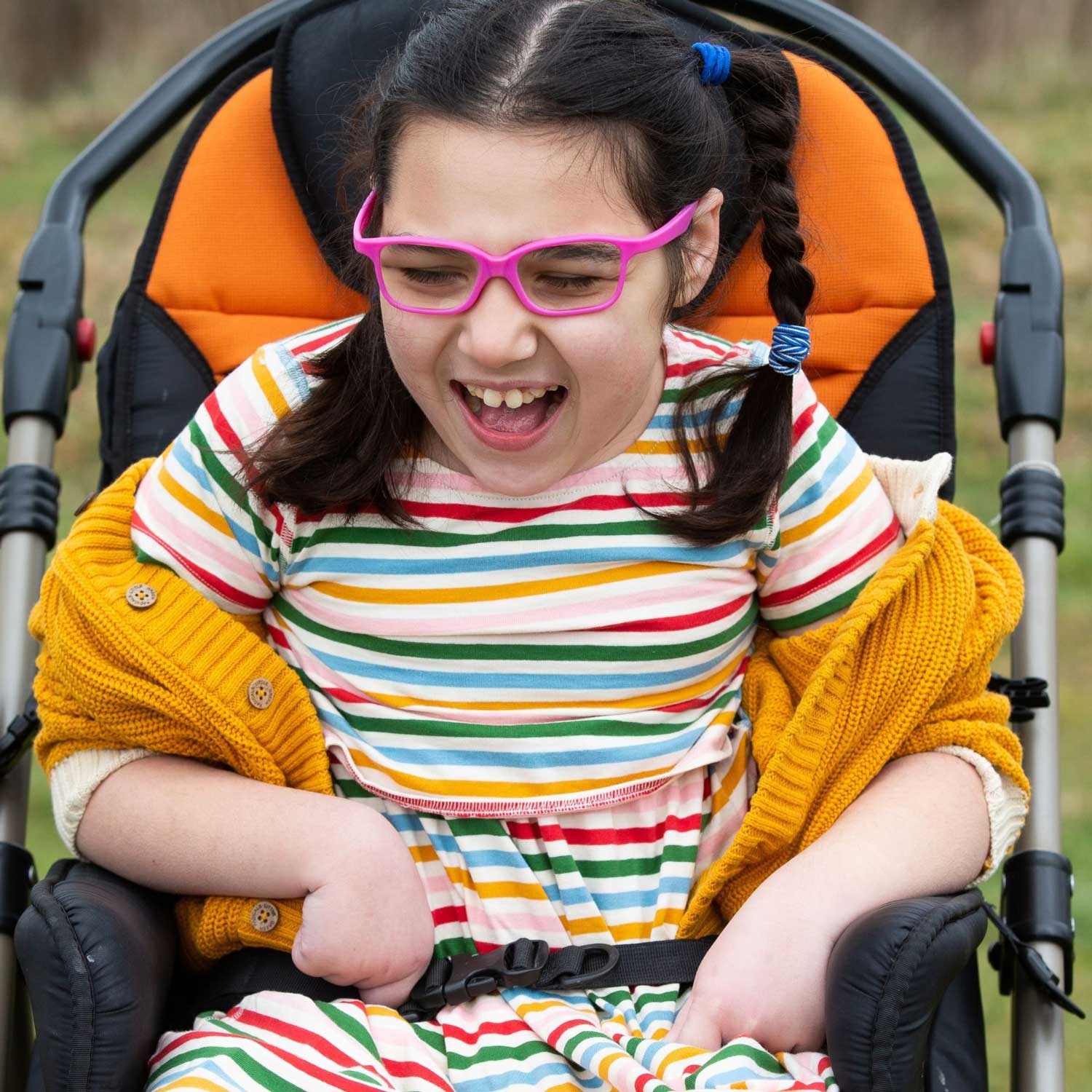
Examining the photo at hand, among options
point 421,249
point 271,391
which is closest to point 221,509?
point 271,391

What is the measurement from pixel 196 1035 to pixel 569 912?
351mm

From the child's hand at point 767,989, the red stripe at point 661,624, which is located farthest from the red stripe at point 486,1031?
the red stripe at point 661,624

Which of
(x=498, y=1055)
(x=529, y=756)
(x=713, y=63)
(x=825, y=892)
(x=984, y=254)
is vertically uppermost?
(x=713, y=63)

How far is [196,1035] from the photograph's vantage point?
1.46 metres

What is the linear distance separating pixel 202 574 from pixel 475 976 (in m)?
0.45

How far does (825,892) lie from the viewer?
1507mm

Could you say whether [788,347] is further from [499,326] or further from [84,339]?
[84,339]

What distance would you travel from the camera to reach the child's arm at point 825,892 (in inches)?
57.8

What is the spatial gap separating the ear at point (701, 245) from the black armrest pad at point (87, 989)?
0.74m

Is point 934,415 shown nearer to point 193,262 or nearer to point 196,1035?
point 193,262

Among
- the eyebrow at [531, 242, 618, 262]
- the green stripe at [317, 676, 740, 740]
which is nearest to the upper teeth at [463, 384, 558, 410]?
the eyebrow at [531, 242, 618, 262]

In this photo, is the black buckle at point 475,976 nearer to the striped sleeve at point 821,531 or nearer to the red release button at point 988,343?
the striped sleeve at point 821,531

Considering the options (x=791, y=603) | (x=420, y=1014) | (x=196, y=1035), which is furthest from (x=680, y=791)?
(x=196, y=1035)

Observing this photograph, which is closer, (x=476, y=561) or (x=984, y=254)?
(x=476, y=561)
